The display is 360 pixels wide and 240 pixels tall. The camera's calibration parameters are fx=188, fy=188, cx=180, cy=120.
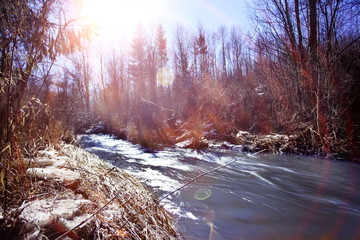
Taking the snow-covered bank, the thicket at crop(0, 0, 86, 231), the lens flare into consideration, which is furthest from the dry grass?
the lens flare

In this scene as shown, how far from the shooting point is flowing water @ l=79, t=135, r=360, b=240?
2789 millimetres

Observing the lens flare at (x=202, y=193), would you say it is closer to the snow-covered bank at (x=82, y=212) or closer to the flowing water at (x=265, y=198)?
the flowing water at (x=265, y=198)

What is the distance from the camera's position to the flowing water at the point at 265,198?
2.79 metres

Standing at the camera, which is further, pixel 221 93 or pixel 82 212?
pixel 221 93

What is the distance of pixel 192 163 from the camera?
712 cm

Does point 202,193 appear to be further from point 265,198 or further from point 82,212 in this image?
point 82,212

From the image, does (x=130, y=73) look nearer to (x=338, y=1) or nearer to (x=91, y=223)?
(x=338, y=1)

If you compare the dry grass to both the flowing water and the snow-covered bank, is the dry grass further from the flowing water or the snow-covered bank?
the flowing water

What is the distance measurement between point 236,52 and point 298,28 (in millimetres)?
21770

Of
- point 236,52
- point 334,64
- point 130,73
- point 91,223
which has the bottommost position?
point 91,223

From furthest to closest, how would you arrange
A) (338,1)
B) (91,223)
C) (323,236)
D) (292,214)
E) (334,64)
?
(338,1) < (334,64) < (292,214) < (323,236) < (91,223)

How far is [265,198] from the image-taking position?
3.92 metres

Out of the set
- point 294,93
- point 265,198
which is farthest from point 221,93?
point 265,198

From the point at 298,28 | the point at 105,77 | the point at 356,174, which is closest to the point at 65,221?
the point at 356,174
